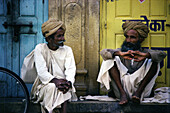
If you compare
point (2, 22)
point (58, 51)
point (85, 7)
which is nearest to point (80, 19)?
point (85, 7)

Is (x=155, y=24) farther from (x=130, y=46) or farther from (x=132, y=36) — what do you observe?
(x=130, y=46)

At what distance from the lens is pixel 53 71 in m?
4.36

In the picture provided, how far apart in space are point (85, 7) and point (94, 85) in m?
1.53

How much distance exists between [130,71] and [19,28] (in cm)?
234

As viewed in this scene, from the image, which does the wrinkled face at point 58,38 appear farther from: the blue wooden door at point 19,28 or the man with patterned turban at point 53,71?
the blue wooden door at point 19,28

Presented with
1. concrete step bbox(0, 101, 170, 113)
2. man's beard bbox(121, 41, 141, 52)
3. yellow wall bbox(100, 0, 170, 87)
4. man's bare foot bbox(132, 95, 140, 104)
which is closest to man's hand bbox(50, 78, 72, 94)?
concrete step bbox(0, 101, 170, 113)

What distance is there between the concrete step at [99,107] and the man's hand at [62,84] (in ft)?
1.66

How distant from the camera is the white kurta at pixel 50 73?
13.0ft

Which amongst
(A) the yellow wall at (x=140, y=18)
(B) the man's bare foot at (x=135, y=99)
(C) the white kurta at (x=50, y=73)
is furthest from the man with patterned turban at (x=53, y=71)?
(A) the yellow wall at (x=140, y=18)

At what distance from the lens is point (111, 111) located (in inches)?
176

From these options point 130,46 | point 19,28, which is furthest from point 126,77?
point 19,28

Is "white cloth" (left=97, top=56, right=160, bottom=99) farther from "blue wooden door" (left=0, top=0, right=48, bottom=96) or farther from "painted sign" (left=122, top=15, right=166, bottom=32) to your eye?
"blue wooden door" (left=0, top=0, right=48, bottom=96)

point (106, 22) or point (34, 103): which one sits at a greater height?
point (106, 22)

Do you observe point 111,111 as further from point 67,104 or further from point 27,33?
point 27,33
